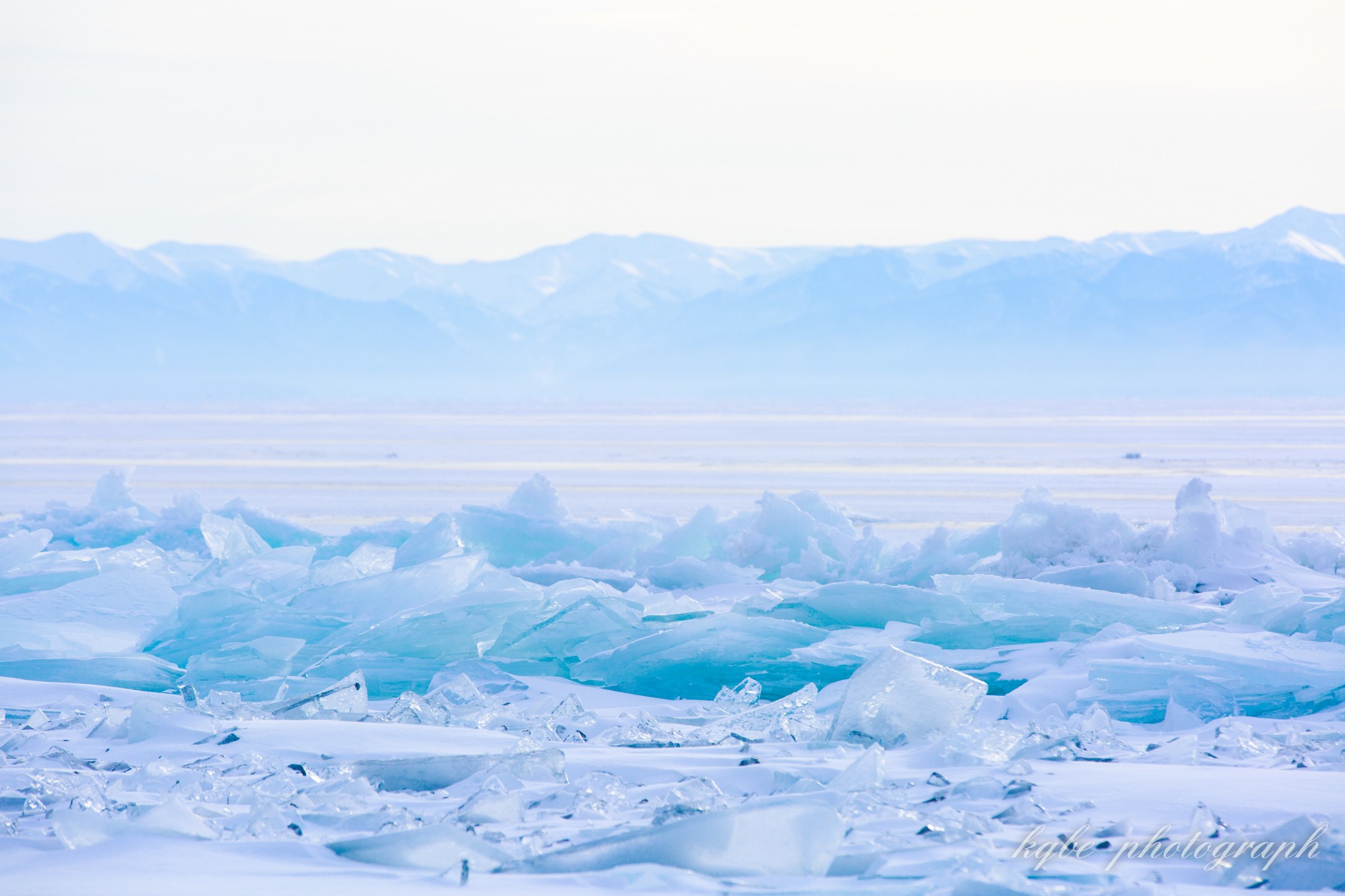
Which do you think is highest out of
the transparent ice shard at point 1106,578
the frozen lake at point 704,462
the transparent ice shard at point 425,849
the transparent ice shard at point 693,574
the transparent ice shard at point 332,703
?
the transparent ice shard at point 425,849

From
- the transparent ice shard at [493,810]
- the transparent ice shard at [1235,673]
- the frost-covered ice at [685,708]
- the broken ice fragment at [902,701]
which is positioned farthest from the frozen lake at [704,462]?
the transparent ice shard at [493,810]

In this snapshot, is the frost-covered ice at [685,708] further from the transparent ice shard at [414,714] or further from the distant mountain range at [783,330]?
the distant mountain range at [783,330]

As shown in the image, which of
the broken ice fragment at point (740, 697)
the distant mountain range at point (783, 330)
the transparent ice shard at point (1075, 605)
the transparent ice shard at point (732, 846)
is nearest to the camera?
the transparent ice shard at point (732, 846)

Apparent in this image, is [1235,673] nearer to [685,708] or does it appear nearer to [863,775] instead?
[685,708]

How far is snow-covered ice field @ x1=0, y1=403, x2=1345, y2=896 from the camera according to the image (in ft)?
8.19

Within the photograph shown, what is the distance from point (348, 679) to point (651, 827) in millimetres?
2093

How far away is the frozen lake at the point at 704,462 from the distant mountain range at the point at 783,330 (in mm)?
75779

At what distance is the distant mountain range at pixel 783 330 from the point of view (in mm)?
121188

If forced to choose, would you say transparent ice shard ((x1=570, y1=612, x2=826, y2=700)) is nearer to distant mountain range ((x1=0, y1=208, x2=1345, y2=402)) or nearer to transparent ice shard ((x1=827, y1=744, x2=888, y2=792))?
transparent ice shard ((x1=827, y1=744, x2=888, y2=792))

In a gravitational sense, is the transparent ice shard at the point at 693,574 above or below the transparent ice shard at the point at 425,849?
below

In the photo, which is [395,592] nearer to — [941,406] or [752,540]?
[752,540]

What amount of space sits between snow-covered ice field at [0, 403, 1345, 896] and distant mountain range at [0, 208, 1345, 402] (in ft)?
333

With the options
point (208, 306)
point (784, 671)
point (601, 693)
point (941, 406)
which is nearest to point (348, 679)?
point (601, 693)

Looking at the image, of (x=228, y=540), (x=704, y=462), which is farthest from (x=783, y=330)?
(x=228, y=540)
